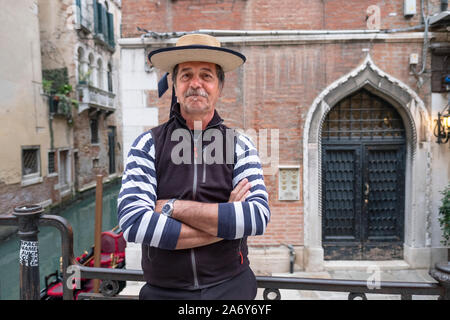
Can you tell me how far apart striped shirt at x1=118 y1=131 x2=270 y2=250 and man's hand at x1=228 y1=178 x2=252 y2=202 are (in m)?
0.03

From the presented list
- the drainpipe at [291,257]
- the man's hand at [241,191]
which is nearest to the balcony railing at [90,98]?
the drainpipe at [291,257]

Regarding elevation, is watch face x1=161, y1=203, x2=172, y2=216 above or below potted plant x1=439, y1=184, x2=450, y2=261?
above

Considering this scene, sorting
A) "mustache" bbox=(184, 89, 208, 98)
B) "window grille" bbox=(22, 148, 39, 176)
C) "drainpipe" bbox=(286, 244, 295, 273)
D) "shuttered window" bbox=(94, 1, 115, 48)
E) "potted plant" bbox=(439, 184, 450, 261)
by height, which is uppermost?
"shuttered window" bbox=(94, 1, 115, 48)

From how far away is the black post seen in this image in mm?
1882

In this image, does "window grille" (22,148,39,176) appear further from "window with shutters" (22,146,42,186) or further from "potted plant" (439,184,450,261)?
"potted plant" (439,184,450,261)

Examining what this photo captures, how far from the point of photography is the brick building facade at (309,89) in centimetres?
519

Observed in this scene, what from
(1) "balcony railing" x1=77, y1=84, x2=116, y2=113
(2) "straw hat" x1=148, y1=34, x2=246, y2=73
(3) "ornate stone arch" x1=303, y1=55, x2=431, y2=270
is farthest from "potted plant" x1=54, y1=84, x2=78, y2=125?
(2) "straw hat" x1=148, y1=34, x2=246, y2=73

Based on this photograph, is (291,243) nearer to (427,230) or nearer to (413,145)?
(427,230)

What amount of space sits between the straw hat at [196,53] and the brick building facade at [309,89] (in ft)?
12.6

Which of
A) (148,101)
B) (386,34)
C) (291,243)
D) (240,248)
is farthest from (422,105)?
(240,248)

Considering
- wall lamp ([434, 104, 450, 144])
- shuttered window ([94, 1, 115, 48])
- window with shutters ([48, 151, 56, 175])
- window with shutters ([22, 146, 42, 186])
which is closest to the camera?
wall lamp ([434, 104, 450, 144])

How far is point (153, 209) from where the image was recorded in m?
1.31

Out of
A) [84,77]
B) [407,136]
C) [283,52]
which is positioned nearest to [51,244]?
[283,52]

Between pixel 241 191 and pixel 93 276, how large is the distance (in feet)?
4.31
